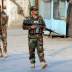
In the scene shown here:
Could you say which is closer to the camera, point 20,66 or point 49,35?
point 20,66

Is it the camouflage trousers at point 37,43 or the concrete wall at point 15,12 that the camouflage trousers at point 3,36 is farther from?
the concrete wall at point 15,12

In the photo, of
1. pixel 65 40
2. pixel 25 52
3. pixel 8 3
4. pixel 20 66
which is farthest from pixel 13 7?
pixel 20 66

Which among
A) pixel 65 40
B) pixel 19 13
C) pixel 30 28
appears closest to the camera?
pixel 30 28

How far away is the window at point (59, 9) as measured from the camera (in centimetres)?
2269

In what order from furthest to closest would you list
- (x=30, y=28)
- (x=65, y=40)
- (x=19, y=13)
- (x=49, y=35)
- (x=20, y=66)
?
(x=19, y=13), (x=49, y=35), (x=65, y=40), (x=20, y=66), (x=30, y=28)

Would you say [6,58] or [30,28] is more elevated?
[30,28]

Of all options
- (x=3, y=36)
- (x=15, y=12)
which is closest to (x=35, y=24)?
(x=3, y=36)

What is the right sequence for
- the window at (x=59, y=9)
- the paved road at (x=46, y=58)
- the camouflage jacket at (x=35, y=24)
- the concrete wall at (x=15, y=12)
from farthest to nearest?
1. the concrete wall at (x=15, y=12)
2. the window at (x=59, y=9)
3. the paved road at (x=46, y=58)
4. the camouflage jacket at (x=35, y=24)

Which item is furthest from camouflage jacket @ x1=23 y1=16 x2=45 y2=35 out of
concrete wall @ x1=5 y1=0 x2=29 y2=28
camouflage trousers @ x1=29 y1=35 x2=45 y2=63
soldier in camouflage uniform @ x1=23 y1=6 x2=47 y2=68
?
A: concrete wall @ x1=5 y1=0 x2=29 y2=28

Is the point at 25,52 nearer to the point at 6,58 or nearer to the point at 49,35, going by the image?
the point at 6,58

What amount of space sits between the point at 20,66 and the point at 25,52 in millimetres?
3387

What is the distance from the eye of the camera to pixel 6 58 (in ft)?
46.9

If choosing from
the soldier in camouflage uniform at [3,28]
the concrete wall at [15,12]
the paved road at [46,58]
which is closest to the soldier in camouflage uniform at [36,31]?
the paved road at [46,58]

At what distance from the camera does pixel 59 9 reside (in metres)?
22.8
